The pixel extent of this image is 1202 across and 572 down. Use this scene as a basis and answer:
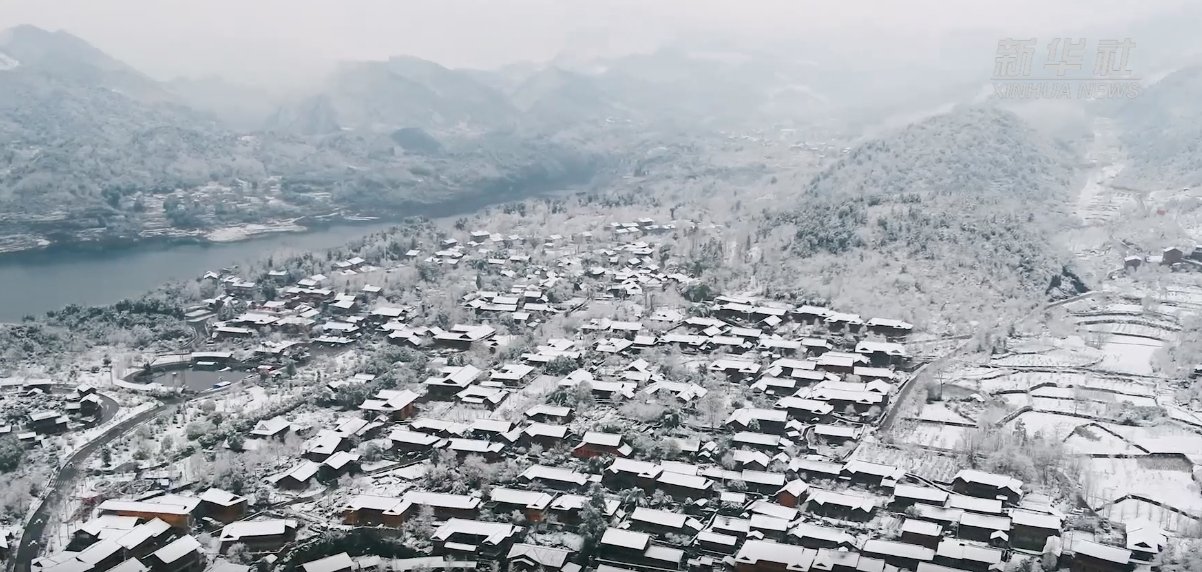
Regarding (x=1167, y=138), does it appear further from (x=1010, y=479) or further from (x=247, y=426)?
(x=247, y=426)

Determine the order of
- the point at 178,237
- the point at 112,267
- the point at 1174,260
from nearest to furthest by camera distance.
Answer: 1. the point at 1174,260
2. the point at 112,267
3. the point at 178,237

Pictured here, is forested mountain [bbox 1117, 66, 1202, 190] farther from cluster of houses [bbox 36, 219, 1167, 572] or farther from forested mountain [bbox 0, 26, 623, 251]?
forested mountain [bbox 0, 26, 623, 251]

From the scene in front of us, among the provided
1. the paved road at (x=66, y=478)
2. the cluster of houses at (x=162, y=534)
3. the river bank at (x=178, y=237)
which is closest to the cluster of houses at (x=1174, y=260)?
the cluster of houses at (x=162, y=534)

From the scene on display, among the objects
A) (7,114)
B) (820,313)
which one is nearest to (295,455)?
(820,313)

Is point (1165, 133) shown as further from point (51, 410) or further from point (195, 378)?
point (51, 410)

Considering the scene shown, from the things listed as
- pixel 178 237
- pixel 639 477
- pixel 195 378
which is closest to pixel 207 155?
pixel 178 237

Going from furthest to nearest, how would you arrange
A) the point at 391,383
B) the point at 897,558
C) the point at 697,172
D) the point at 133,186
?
the point at 697,172 → the point at 133,186 → the point at 391,383 → the point at 897,558
